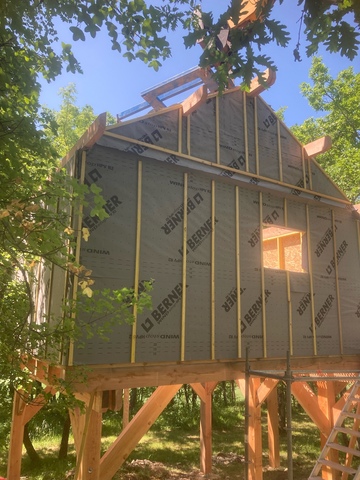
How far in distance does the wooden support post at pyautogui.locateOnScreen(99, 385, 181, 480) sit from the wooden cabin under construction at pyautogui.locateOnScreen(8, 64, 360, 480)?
0.02 meters

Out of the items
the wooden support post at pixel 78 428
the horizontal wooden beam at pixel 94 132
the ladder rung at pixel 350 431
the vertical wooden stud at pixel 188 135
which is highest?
the vertical wooden stud at pixel 188 135

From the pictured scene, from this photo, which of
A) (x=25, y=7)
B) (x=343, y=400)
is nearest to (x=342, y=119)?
(x=343, y=400)

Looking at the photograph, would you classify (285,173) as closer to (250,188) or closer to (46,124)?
(250,188)

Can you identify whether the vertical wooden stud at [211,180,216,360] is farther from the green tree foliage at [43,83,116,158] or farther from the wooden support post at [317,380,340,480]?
the green tree foliage at [43,83,116,158]

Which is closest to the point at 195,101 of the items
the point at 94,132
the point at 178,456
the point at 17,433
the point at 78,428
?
the point at 94,132

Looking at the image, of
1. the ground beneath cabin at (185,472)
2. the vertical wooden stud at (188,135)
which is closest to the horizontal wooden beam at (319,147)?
the vertical wooden stud at (188,135)

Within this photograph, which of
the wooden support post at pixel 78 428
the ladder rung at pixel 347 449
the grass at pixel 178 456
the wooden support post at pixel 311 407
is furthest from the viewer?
the grass at pixel 178 456

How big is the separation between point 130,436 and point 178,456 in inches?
273

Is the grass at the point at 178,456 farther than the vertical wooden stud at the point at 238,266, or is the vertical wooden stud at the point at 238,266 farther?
the grass at the point at 178,456

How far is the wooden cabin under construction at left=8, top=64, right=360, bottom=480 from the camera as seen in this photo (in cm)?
627

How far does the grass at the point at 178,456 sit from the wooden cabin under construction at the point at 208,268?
11.0 feet

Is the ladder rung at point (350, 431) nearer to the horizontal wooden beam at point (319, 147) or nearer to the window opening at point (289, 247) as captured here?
the window opening at point (289, 247)

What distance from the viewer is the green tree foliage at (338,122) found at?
→ 1574 centimetres

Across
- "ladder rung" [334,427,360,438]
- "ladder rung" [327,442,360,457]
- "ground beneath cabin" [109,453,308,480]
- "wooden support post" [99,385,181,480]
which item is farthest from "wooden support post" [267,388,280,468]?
"wooden support post" [99,385,181,480]
